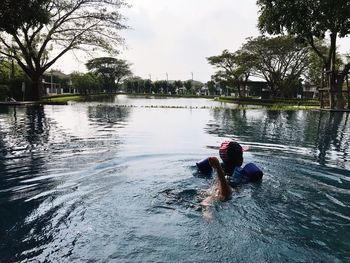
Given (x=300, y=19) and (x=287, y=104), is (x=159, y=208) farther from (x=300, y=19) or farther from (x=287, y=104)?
(x=287, y=104)

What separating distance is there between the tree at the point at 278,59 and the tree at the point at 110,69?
53709mm

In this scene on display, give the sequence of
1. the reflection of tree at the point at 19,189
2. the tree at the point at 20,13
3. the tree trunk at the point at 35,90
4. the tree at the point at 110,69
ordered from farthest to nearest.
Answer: the tree at the point at 110,69, the tree trunk at the point at 35,90, the tree at the point at 20,13, the reflection of tree at the point at 19,189

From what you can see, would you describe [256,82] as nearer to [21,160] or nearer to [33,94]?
[33,94]

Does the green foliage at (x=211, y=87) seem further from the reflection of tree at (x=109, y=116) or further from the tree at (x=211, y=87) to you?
the reflection of tree at (x=109, y=116)

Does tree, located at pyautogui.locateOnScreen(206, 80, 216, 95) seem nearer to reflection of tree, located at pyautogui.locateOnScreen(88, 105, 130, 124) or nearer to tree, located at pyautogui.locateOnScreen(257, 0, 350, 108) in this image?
tree, located at pyautogui.locateOnScreen(257, 0, 350, 108)

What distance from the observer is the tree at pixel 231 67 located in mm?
52941

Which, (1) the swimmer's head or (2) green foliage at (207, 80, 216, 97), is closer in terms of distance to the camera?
(1) the swimmer's head

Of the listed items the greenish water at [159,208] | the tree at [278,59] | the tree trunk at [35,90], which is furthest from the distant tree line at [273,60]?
the greenish water at [159,208]

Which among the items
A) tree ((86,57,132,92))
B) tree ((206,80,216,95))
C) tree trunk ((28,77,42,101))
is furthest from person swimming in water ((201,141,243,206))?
tree ((86,57,132,92))

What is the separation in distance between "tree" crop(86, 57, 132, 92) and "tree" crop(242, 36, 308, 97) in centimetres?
5371

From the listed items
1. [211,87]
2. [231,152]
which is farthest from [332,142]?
[211,87]

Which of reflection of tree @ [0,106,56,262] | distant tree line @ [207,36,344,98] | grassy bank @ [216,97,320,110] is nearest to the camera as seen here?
reflection of tree @ [0,106,56,262]

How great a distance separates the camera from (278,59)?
2045 inches

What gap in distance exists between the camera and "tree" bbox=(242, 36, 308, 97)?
1933 inches
